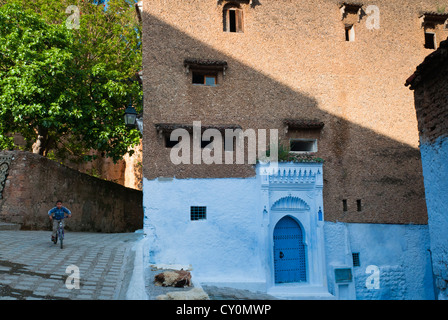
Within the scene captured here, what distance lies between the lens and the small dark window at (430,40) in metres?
14.7

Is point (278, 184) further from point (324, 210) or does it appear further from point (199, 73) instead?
point (199, 73)

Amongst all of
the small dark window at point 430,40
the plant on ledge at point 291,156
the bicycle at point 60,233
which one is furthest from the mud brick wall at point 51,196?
the small dark window at point 430,40

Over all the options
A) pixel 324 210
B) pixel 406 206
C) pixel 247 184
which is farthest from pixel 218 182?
pixel 406 206

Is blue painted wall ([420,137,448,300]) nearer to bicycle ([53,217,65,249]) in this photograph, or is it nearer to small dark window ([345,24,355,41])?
small dark window ([345,24,355,41])

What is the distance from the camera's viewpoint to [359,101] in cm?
1361

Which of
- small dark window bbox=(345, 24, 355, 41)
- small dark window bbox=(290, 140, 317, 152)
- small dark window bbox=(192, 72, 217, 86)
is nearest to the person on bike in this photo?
small dark window bbox=(192, 72, 217, 86)

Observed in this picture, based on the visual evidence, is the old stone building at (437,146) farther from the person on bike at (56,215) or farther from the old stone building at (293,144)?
the person on bike at (56,215)

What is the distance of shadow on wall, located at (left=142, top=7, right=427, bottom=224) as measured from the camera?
40.1 ft

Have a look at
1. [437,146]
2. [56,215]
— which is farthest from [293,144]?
[56,215]

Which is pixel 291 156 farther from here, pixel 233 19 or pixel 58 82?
pixel 58 82

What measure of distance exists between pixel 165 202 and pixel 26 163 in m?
6.26

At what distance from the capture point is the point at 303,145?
13656mm

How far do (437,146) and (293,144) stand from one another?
229 inches

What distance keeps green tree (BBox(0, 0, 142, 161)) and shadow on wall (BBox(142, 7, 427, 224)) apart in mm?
2747
